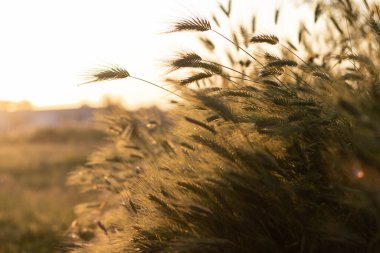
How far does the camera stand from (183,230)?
11.0 feet

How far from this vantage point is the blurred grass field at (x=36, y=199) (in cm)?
765

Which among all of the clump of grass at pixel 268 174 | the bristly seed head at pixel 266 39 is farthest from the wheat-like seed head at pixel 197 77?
the bristly seed head at pixel 266 39

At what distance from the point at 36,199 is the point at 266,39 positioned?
27.4 ft

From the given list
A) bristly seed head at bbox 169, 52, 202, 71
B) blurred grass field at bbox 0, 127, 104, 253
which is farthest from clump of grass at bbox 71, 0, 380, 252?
blurred grass field at bbox 0, 127, 104, 253

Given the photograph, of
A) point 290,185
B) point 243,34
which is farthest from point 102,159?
point 290,185

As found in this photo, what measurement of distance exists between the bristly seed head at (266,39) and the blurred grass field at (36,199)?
1806 millimetres

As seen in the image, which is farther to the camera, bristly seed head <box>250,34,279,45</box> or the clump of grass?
bristly seed head <box>250,34,279,45</box>

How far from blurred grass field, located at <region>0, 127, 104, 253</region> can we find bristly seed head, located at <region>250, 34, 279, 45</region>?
181 cm

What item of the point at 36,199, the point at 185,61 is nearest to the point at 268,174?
the point at 185,61

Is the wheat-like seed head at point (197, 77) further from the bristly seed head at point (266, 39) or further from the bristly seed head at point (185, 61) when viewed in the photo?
the bristly seed head at point (266, 39)

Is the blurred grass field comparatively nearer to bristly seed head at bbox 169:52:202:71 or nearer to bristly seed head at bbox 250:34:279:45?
bristly seed head at bbox 169:52:202:71

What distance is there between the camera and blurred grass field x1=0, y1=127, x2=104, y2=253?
7.65m

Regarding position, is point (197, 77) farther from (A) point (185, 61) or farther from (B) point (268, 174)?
(B) point (268, 174)

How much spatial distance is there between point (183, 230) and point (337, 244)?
797 millimetres
